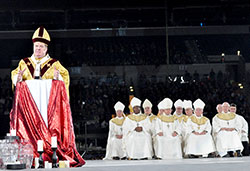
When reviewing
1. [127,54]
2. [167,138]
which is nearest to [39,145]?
[167,138]

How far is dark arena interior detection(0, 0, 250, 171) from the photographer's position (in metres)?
15.4

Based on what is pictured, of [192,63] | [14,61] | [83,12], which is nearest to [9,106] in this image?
[14,61]

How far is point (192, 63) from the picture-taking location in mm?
15641

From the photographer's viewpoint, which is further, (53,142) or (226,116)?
(226,116)

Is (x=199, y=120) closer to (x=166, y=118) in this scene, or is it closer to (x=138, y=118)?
(x=166, y=118)

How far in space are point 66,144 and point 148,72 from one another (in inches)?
352

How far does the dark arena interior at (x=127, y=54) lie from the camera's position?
50.4 ft


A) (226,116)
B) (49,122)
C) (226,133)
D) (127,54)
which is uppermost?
(127,54)

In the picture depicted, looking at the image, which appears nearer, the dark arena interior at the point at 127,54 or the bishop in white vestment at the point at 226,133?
the bishop in white vestment at the point at 226,133

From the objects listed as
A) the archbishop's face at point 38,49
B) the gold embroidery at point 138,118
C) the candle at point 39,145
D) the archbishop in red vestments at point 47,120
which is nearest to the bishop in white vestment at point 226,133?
the gold embroidery at point 138,118

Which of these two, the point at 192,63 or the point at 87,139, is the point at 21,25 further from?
the point at 192,63

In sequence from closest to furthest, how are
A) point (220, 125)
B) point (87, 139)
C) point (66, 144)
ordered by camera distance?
point (66, 144), point (220, 125), point (87, 139)

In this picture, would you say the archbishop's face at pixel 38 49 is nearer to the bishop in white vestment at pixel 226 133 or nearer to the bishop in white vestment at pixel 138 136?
the bishop in white vestment at pixel 138 136

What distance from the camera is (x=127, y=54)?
15.7 metres
